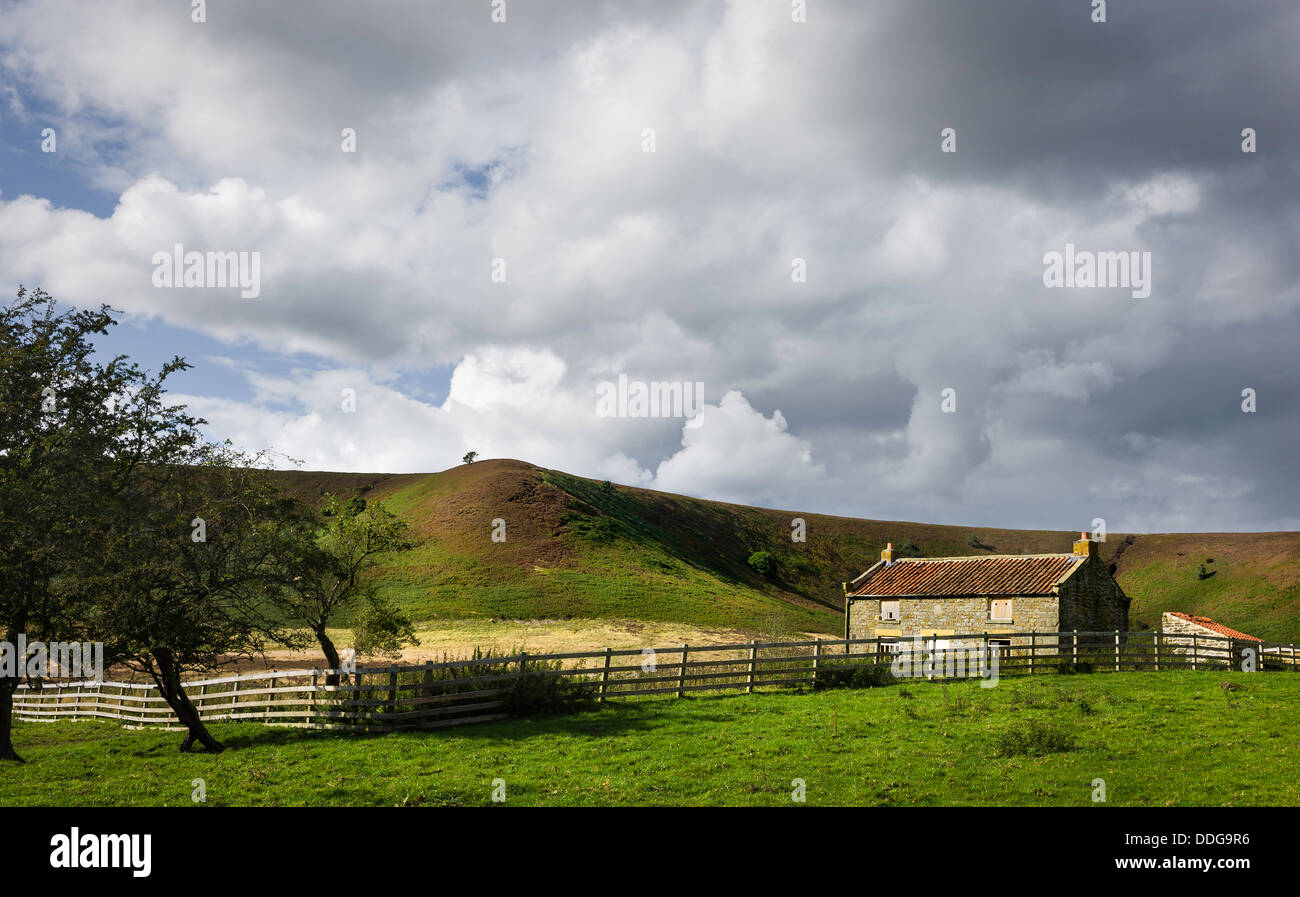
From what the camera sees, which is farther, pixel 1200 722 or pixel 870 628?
pixel 870 628

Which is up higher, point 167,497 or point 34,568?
point 167,497

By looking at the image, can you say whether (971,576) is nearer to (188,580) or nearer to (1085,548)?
(1085,548)

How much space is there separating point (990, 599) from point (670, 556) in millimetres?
43100

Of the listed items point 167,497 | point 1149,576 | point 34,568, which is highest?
point 167,497

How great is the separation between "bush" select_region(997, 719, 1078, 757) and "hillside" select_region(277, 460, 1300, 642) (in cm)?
3243

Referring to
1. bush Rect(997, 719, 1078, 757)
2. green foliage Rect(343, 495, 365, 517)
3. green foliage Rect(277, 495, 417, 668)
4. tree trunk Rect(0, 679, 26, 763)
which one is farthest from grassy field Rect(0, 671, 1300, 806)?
green foliage Rect(343, 495, 365, 517)

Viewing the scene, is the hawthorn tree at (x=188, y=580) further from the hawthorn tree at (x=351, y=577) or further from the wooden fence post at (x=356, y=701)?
the hawthorn tree at (x=351, y=577)

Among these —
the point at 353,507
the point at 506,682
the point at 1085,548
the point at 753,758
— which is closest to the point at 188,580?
the point at 506,682

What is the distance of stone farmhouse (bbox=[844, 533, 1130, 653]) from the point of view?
110 feet

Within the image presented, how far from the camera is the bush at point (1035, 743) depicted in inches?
549
